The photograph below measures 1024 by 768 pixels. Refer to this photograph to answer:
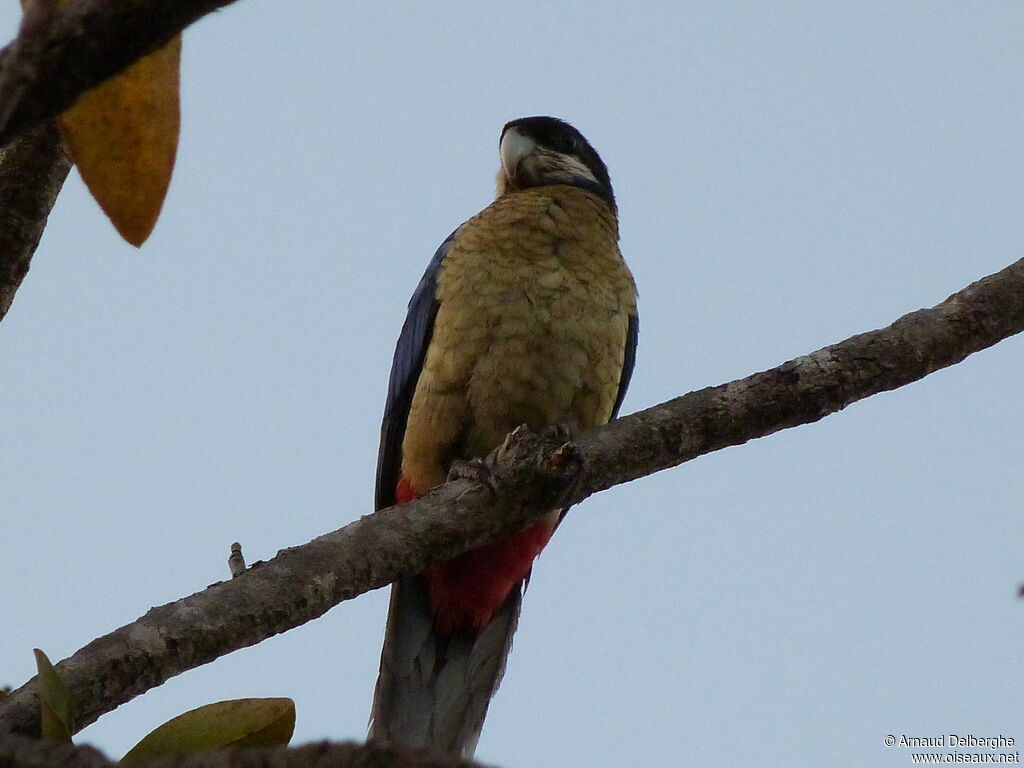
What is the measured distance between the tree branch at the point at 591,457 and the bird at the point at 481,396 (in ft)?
2.55

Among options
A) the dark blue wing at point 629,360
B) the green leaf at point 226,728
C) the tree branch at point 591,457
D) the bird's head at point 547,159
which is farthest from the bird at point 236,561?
the bird's head at point 547,159

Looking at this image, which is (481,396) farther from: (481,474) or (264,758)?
(264,758)

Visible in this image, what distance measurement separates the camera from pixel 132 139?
1759 millimetres

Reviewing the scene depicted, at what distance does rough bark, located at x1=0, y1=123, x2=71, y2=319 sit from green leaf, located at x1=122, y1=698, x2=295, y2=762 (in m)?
1.36

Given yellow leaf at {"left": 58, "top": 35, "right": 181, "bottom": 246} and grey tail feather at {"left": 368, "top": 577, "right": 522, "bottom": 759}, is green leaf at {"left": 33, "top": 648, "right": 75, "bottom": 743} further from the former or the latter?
grey tail feather at {"left": 368, "top": 577, "right": 522, "bottom": 759}

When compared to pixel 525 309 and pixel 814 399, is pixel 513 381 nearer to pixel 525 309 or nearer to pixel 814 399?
pixel 525 309

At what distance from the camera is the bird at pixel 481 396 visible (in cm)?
435

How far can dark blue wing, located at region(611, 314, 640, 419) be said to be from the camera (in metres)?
4.99

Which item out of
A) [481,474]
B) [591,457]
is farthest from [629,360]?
[481,474]

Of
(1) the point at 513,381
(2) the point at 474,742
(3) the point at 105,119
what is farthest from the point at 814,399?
(3) the point at 105,119

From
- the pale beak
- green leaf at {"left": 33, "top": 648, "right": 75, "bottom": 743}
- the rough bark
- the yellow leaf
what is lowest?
green leaf at {"left": 33, "top": 648, "right": 75, "bottom": 743}

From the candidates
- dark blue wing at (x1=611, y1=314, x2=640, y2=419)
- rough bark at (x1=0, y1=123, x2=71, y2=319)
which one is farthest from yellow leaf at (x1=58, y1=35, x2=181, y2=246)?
dark blue wing at (x1=611, y1=314, x2=640, y2=419)

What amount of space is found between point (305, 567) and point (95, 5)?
1.75 meters

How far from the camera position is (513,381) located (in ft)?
14.2
